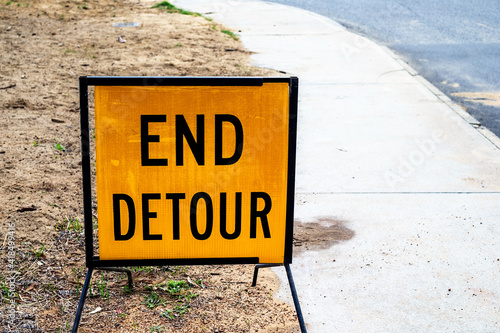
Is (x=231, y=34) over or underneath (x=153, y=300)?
over

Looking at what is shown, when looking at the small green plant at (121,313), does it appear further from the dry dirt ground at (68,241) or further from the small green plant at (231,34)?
the small green plant at (231,34)

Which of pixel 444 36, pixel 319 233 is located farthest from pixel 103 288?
pixel 444 36

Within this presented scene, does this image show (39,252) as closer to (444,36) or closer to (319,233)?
(319,233)

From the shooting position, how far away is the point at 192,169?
3.18 metres

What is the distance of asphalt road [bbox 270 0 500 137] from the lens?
28.0ft

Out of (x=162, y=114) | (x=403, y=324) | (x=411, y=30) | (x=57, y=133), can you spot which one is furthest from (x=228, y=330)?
(x=411, y=30)

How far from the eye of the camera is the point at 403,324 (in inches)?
131

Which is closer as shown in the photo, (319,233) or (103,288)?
(103,288)

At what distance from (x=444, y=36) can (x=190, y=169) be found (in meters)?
10.2

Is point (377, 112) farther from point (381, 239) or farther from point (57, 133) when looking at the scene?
point (57, 133)

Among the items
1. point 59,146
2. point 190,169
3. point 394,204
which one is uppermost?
point 190,169

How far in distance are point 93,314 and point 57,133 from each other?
329 cm

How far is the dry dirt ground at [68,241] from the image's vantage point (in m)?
3.30

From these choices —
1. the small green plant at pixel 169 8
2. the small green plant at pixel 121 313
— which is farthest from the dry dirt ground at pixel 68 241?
the small green plant at pixel 169 8
